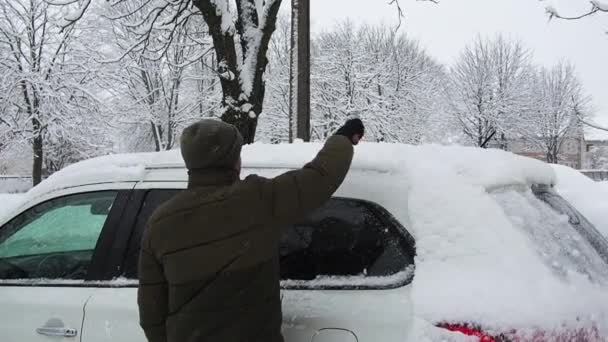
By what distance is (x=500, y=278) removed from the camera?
6.20 feet

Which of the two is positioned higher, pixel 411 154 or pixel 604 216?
pixel 411 154

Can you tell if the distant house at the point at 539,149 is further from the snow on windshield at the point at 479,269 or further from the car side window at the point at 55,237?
the car side window at the point at 55,237

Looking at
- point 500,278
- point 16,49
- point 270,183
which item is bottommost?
point 500,278

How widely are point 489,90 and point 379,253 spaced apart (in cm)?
3370

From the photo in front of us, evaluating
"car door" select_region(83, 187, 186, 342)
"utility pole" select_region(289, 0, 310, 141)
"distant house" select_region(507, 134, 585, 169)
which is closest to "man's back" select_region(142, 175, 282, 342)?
"car door" select_region(83, 187, 186, 342)

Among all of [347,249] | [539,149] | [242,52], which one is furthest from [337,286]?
[539,149]

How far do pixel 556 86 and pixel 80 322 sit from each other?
39.9 metres

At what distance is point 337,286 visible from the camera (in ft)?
6.78

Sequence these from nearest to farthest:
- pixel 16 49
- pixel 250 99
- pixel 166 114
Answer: pixel 250 99 → pixel 16 49 → pixel 166 114

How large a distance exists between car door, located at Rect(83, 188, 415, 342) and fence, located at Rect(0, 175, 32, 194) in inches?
1264

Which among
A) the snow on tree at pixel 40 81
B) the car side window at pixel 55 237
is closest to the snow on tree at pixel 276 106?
the snow on tree at pixel 40 81

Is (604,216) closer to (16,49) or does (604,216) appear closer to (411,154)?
(411,154)

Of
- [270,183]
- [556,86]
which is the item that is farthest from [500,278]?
[556,86]

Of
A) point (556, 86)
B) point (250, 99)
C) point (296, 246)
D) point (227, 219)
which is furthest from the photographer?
point (556, 86)
